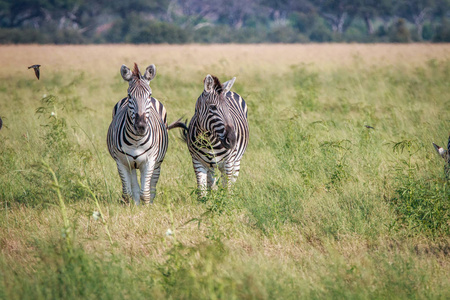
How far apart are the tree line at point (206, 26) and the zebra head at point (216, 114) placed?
1319 inches

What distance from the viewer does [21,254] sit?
4391mm

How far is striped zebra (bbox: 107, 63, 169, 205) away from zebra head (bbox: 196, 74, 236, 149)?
2.01 feet

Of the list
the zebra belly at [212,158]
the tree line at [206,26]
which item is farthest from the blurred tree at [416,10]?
the zebra belly at [212,158]

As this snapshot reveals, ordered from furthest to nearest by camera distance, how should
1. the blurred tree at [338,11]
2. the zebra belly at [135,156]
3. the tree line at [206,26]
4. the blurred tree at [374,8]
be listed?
the blurred tree at [338,11]
the blurred tree at [374,8]
the tree line at [206,26]
the zebra belly at [135,156]

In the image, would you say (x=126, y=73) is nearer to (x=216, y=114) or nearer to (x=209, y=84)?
(x=209, y=84)

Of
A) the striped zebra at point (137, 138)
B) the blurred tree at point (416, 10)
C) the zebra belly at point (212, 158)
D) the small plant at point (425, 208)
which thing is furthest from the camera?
the blurred tree at point (416, 10)

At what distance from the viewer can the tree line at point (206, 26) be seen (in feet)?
126

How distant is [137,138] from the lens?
525cm

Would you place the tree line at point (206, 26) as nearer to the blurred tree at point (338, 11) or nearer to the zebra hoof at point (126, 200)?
the blurred tree at point (338, 11)

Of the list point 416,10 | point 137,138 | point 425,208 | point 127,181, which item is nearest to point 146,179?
point 127,181

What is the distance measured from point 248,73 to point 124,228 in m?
12.5

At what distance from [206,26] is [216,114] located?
44293 mm

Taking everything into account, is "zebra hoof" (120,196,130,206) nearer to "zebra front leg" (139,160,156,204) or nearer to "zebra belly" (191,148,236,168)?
"zebra front leg" (139,160,156,204)

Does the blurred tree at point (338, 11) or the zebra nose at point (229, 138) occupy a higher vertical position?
the zebra nose at point (229, 138)
